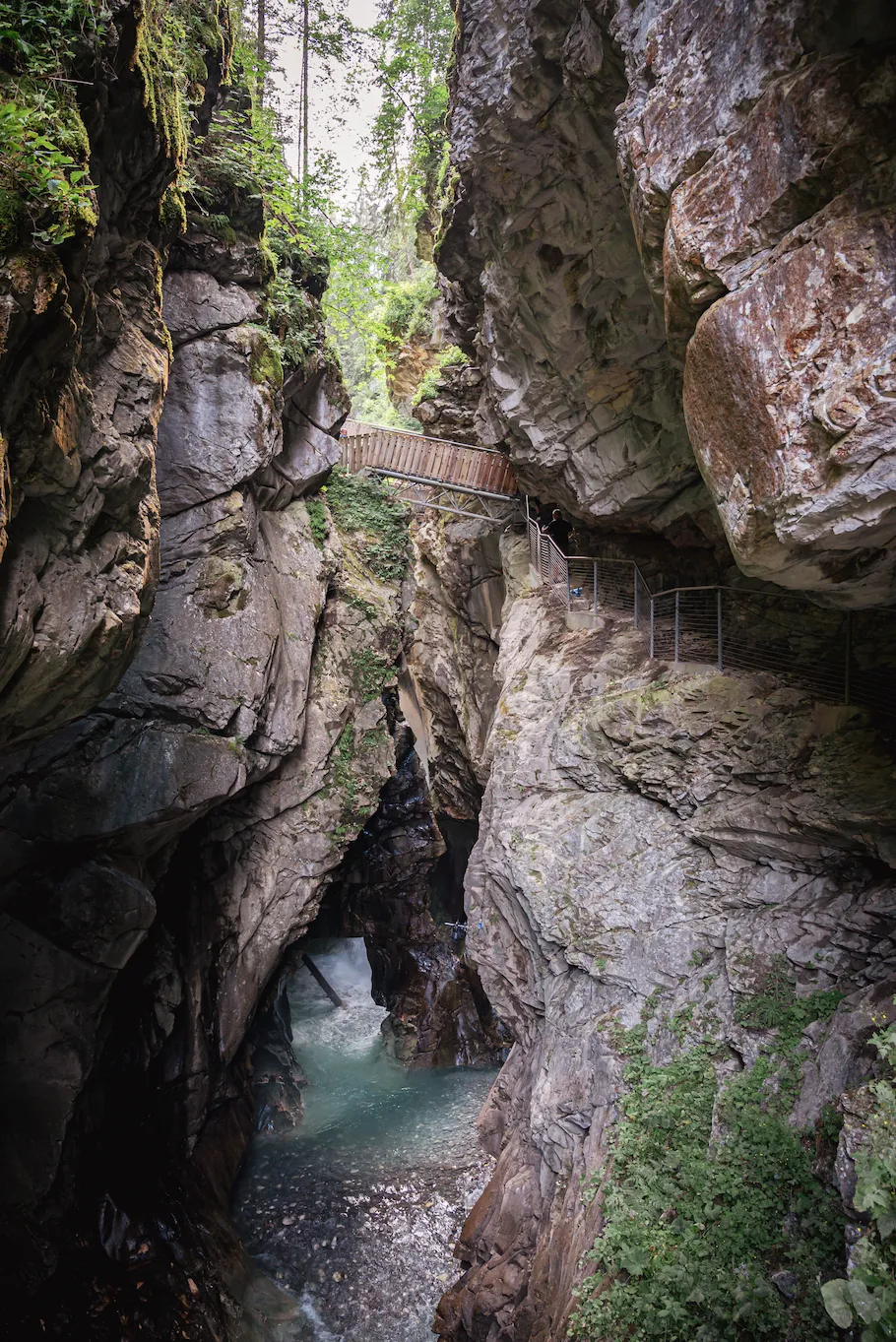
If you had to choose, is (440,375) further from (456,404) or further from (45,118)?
(45,118)

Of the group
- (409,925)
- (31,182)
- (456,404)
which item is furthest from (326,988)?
(31,182)

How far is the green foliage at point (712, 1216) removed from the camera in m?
5.92

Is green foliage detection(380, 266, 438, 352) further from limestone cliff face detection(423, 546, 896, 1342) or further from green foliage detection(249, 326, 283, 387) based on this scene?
limestone cliff face detection(423, 546, 896, 1342)

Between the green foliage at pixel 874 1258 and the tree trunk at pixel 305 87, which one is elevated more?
the tree trunk at pixel 305 87

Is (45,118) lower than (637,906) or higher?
higher

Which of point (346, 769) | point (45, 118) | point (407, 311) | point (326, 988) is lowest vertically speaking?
point (326, 988)

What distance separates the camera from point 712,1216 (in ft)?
22.2

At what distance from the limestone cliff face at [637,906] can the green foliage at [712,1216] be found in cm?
41

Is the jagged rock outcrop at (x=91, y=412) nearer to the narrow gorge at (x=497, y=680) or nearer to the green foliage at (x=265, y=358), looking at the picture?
the narrow gorge at (x=497, y=680)

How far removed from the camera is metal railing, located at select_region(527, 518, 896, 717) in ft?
30.8

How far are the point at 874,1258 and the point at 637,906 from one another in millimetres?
5308

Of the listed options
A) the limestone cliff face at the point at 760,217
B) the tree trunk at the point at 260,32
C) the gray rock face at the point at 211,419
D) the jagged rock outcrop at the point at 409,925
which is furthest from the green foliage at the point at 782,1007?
the tree trunk at the point at 260,32

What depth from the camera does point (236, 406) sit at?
11984mm

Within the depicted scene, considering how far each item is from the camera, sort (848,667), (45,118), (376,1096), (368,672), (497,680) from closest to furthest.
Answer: (45,118) < (848,667) < (368,672) < (497,680) < (376,1096)
